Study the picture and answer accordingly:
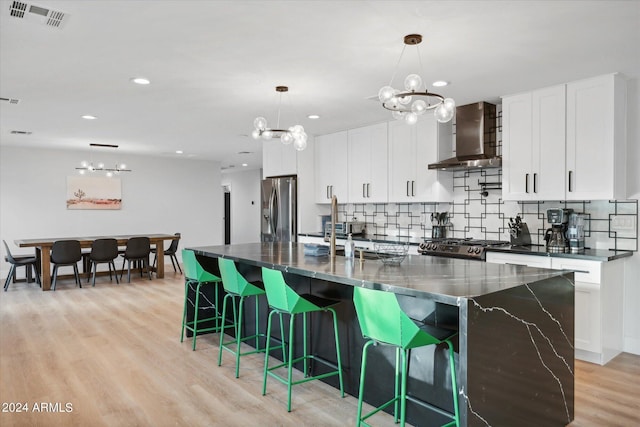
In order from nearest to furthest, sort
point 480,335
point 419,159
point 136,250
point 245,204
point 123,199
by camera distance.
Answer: point 480,335 < point 419,159 < point 136,250 < point 123,199 < point 245,204

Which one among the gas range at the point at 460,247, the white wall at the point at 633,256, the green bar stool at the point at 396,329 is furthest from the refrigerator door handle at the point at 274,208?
the green bar stool at the point at 396,329

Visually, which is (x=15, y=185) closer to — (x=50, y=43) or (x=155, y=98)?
(x=155, y=98)

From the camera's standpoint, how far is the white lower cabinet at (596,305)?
12.1 ft

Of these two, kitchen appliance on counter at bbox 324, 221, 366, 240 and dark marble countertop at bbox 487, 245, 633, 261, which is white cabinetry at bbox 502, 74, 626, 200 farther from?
kitchen appliance on counter at bbox 324, 221, 366, 240

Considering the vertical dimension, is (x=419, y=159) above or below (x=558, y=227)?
above

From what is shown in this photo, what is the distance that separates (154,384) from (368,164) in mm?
3977

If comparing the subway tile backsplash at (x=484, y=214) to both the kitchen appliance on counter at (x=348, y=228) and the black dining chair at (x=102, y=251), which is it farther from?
the black dining chair at (x=102, y=251)

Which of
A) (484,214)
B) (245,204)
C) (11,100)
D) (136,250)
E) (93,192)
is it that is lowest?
(136,250)

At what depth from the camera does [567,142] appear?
404 centimetres

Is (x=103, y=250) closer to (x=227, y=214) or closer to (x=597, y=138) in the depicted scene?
(x=597, y=138)

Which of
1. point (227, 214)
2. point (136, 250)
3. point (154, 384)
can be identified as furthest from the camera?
point (227, 214)

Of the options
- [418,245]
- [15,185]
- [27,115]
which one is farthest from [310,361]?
[15,185]

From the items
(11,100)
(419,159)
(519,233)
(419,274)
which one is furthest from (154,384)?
(419,159)

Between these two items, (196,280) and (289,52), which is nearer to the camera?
(289,52)
